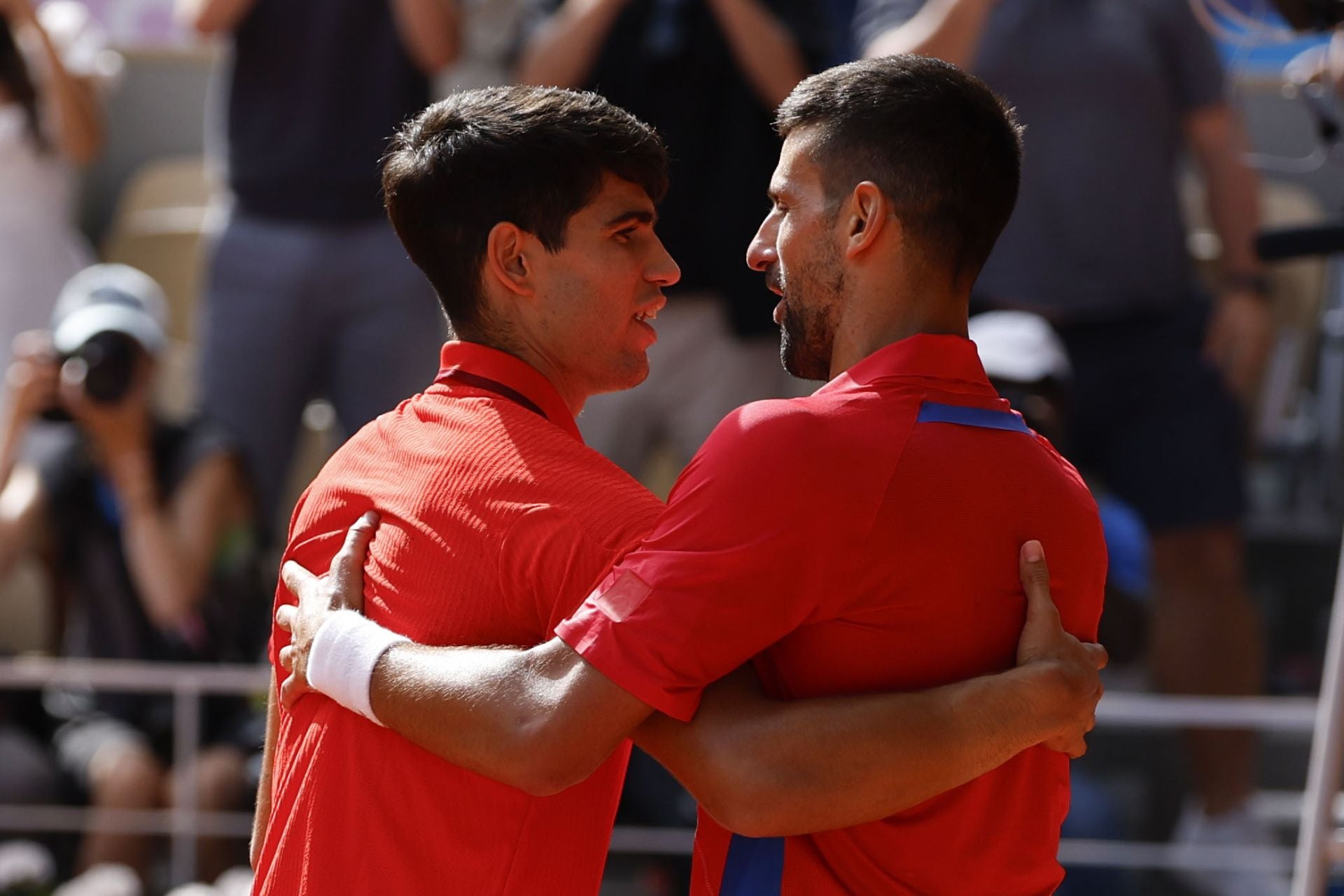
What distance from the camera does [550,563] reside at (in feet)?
5.86

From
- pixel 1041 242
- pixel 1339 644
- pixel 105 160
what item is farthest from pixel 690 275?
pixel 105 160

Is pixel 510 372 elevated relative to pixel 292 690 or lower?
elevated

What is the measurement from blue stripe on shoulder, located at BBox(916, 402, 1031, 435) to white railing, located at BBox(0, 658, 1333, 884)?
2.04 m

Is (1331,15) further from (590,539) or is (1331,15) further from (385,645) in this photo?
(385,645)

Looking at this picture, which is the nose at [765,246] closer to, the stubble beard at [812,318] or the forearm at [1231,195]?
the stubble beard at [812,318]

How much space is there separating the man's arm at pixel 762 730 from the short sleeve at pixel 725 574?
0.12 feet

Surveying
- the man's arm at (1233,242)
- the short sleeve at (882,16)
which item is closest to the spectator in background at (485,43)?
the short sleeve at (882,16)

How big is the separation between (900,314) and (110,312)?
3.20m

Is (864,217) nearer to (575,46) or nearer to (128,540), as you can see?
(575,46)

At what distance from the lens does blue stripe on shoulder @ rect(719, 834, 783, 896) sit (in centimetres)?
175

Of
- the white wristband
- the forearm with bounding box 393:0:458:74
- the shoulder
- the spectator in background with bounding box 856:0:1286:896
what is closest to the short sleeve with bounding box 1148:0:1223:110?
the spectator in background with bounding box 856:0:1286:896

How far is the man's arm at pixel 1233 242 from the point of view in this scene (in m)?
4.27

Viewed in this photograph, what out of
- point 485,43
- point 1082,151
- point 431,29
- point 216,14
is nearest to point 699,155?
point 485,43

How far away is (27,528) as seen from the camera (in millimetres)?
4516
